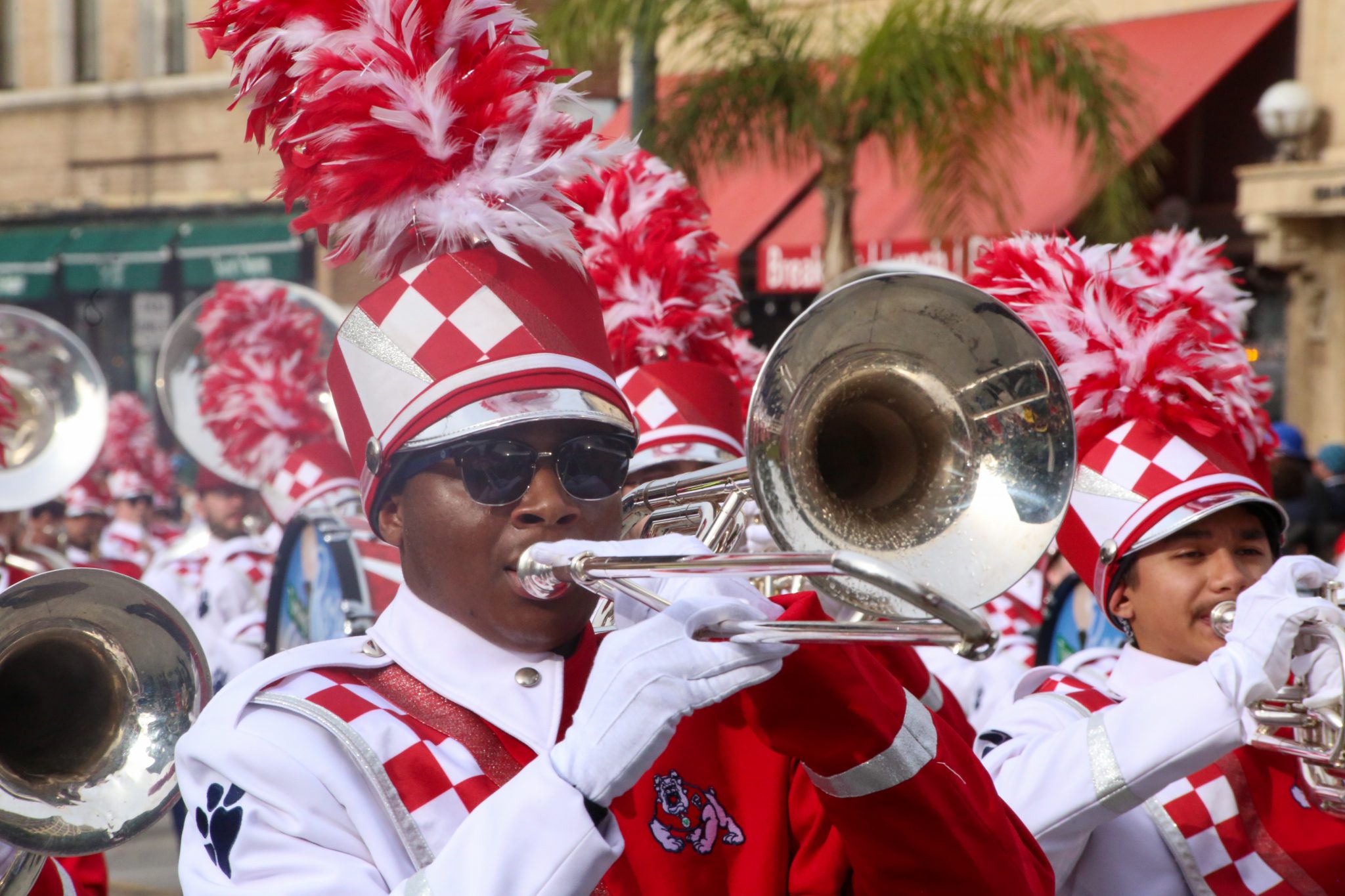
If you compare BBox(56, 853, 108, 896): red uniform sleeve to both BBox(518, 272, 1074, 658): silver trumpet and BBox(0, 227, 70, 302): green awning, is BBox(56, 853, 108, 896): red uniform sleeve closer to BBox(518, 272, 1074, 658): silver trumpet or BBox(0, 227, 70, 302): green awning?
BBox(518, 272, 1074, 658): silver trumpet

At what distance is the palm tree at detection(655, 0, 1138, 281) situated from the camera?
28.3 ft

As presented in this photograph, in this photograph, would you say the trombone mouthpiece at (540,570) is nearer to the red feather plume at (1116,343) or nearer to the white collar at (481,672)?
the white collar at (481,672)

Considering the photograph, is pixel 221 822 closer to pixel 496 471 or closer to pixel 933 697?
pixel 496 471

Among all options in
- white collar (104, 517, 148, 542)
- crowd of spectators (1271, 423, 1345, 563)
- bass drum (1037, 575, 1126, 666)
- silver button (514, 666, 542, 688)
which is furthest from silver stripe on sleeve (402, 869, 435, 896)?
white collar (104, 517, 148, 542)

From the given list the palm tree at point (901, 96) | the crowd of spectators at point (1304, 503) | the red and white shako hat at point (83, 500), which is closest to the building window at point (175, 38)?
the red and white shako hat at point (83, 500)

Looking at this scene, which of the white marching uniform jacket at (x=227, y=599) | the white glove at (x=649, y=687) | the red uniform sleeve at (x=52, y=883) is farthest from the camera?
the white marching uniform jacket at (x=227, y=599)

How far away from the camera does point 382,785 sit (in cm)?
203

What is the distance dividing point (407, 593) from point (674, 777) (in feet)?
1.42

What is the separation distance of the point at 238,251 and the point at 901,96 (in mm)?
11405

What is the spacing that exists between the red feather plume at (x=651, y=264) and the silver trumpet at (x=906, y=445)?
75.1 inches

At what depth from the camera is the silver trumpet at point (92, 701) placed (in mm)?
2834

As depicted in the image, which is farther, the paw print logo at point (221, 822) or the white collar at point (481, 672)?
the white collar at point (481, 672)

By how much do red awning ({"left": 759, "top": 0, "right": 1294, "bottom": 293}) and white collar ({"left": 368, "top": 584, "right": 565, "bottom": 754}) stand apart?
748 centimetres

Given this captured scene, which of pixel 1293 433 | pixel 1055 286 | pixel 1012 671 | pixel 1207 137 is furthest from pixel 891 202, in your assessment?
pixel 1055 286
